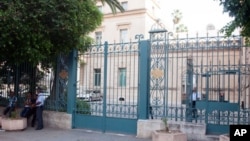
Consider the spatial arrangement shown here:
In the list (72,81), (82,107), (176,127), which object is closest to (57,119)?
(82,107)

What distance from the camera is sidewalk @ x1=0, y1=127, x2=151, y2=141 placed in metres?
9.88

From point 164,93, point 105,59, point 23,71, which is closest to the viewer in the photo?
point 164,93

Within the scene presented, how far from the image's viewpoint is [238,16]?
5.36 m

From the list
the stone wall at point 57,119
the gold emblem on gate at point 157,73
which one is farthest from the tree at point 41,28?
the gold emblem on gate at point 157,73

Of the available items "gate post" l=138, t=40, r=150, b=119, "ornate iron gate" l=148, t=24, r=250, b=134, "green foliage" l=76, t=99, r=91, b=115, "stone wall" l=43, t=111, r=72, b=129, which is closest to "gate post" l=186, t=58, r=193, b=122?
"ornate iron gate" l=148, t=24, r=250, b=134

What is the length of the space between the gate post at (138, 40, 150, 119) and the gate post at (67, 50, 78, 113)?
2735 millimetres

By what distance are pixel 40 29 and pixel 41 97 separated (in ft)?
9.35

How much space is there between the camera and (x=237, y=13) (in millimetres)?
5402

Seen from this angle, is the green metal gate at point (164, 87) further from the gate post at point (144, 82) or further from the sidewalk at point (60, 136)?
the sidewalk at point (60, 136)

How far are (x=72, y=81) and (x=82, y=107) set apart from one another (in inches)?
40.1

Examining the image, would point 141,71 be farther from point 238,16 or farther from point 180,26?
point 180,26

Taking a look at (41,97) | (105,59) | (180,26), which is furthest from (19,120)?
(180,26)

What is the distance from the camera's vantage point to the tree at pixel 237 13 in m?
5.31

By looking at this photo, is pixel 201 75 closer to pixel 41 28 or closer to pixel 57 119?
pixel 41 28
